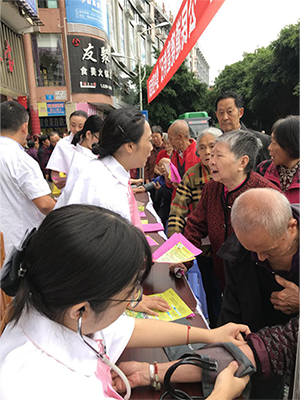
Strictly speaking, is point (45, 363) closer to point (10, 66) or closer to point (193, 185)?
point (193, 185)

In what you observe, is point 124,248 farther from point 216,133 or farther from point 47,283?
point 216,133

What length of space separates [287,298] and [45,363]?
3.42 feet

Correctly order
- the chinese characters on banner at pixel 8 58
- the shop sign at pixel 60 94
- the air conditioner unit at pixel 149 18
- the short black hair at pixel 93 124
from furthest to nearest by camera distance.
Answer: the air conditioner unit at pixel 149 18
the shop sign at pixel 60 94
the chinese characters on banner at pixel 8 58
the short black hair at pixel 93 124

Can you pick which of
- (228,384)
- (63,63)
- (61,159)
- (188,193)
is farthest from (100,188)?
(63,63)

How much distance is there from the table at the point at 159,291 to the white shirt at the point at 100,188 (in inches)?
15.8

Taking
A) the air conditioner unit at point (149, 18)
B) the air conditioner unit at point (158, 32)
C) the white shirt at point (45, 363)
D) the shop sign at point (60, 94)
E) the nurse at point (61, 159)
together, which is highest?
the air conditioner unit at point (149, 18)

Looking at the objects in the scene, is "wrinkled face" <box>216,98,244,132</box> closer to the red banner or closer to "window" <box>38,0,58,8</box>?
the red banner

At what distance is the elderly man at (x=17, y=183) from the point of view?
2098mm

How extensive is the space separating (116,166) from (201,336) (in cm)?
96

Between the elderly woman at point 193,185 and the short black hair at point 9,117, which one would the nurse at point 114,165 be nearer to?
the elderly woman at point 193,185

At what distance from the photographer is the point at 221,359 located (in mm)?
1038

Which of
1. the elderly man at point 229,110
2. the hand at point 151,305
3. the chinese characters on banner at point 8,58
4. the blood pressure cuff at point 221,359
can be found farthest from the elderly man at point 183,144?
the chinese characters on banner at point 8,58

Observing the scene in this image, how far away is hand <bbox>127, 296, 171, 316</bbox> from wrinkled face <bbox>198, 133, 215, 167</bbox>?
1345 mm

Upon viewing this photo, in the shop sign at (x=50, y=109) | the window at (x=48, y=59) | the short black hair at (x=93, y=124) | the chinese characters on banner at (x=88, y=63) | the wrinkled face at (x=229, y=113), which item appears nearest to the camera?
the short black hair at (x=93, y=124)
